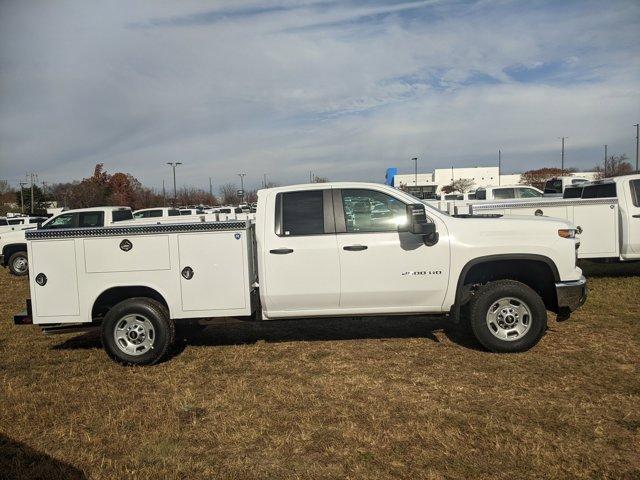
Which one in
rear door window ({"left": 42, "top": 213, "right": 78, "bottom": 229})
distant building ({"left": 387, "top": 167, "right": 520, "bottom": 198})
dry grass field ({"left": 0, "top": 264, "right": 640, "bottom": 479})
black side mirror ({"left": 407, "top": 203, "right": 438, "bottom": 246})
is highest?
distant building ({"left": 387, "top": 167, "right": 520, "bottom": 198})

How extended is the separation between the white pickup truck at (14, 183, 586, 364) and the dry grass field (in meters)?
0.54

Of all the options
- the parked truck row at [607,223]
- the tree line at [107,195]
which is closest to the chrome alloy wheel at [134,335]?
the parked truck row at [607,223]

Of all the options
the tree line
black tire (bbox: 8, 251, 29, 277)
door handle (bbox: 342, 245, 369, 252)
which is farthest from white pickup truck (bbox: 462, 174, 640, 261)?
the tree line

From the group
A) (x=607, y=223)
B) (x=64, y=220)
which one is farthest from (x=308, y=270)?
(x=64, y=220)

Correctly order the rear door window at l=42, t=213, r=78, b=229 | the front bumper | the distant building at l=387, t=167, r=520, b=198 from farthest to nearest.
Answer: the distant building at l=387, t=167, r=520, b=198 → the rear door window at l=42, t=213, r=78, b=229 → the front bumper

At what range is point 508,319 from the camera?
225 inches

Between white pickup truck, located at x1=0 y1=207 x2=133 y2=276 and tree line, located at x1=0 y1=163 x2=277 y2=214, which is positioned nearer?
white pickup truck, located at x1=0 y1=207 x2=133 y2=276

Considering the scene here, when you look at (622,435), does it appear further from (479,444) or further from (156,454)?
(156,454)

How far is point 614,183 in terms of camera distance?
9.86 meters

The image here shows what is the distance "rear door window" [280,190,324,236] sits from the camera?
5.80 meters

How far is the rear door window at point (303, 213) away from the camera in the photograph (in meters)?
5.80

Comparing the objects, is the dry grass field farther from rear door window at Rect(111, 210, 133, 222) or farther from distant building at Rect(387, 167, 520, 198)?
distant building at Rect(387, 167, 520, 198)

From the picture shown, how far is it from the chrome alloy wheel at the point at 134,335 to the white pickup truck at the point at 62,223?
756 centimetres

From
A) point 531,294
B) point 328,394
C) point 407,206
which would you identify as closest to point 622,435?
point 531,294
